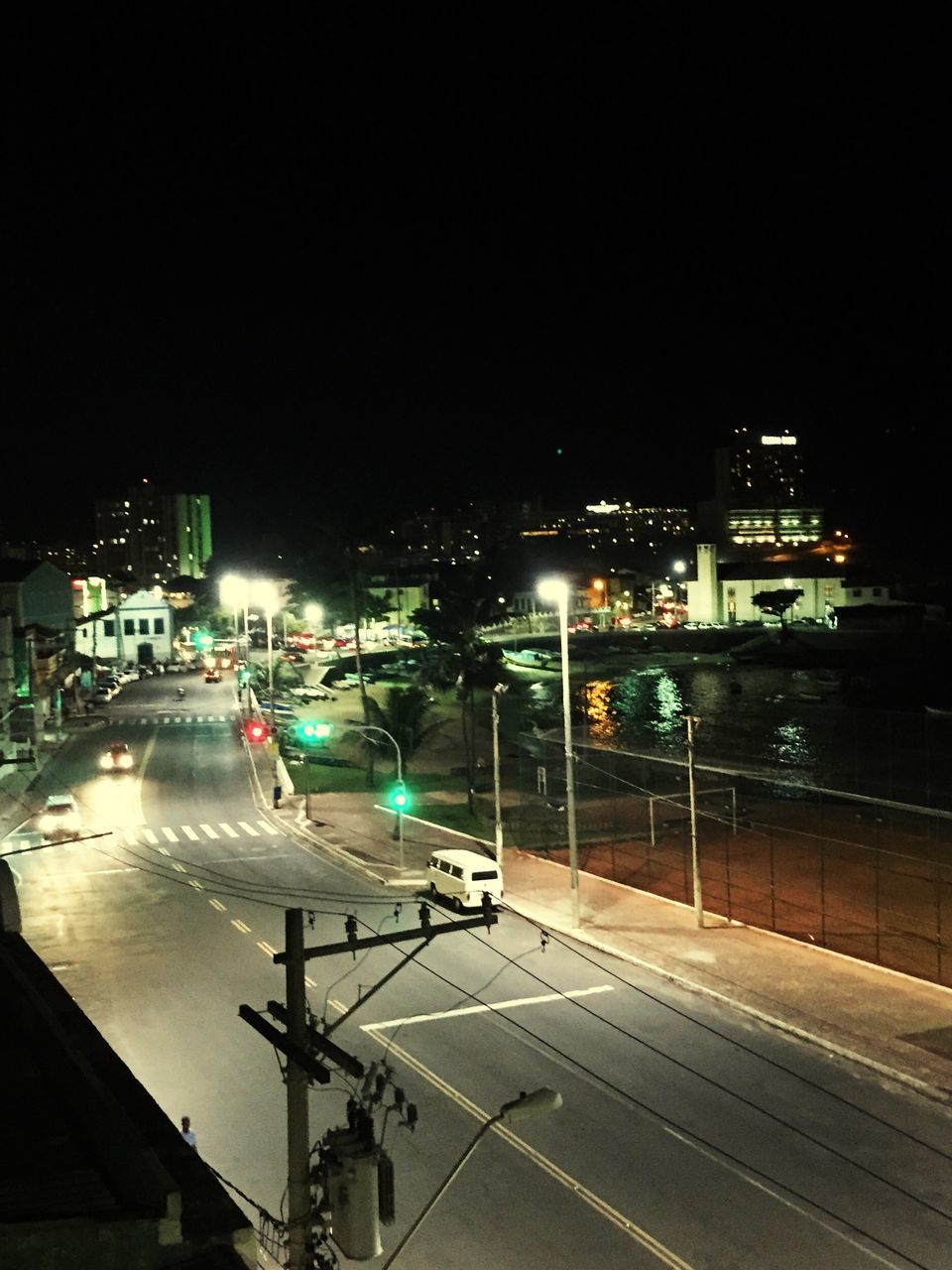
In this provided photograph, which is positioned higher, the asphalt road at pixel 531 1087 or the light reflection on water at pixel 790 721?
the asphalt road at pixel 531 1087

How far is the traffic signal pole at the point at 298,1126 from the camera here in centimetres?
823

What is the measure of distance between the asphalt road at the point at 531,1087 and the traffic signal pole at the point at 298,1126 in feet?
15.9

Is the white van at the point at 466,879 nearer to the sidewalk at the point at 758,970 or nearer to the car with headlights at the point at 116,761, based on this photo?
the sidewalk at the point at 758,970

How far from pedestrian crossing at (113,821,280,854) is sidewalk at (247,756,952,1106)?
465 cm

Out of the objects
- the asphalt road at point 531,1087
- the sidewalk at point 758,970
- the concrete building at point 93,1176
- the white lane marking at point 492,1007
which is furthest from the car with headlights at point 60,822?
the concrete building at point 93,1176

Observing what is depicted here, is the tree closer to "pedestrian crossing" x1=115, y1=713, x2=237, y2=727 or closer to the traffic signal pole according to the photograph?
"pedestrian crossing" x1=115, y1=713, x2=237, y2=727

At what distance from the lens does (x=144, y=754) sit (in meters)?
52.1

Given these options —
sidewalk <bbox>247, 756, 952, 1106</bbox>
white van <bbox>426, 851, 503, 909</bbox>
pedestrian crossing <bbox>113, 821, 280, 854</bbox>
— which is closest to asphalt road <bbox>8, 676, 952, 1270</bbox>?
sidewalk <bbox>247, 756, 952, 1106</bbox>

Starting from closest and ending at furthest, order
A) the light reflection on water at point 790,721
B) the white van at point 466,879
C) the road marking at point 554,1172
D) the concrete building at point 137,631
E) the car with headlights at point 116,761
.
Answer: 1. the road marking at point 554,1172
2. the white van at point 466,879
3. the light reflection on water at point 790,721
4. the car with headlights at point 116,761
5. the concrete building at point 137,631

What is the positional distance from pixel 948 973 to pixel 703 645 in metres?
114

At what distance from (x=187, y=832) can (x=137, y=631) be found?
67.4m

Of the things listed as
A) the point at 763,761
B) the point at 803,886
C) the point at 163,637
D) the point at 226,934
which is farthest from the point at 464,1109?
the point at 163,637

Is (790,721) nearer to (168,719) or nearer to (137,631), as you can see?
(168,719)

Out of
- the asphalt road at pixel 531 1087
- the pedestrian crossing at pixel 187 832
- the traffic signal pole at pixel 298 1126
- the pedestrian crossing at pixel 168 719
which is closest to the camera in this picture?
the traffic signal pole at pixel 298 1126
